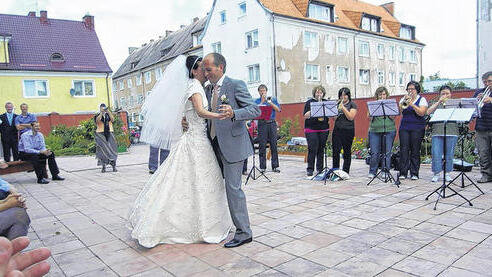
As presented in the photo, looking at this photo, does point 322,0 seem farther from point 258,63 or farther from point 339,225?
point 339,225

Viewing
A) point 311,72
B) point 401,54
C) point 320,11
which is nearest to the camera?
point 311,72

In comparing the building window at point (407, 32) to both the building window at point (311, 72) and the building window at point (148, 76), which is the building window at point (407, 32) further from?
the building window at point (148, 76)

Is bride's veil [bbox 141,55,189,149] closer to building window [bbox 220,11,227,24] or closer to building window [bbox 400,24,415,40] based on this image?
building window [bbox 220,11,227,24]

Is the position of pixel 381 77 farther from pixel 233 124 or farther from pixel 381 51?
pixel 233 124

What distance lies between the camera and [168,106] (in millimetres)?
4180

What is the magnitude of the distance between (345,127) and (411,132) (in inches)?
47.9

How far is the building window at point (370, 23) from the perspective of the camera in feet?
102

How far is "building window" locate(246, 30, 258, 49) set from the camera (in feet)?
83.7

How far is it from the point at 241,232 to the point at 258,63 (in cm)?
2260

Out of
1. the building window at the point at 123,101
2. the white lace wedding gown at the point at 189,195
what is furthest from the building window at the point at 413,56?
the white lace wedding gown at the point at 189,195

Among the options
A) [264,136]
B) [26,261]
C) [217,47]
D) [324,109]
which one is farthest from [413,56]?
[26,261]

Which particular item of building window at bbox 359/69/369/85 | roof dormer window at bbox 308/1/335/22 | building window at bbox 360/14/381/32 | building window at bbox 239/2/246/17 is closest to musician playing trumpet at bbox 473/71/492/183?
building window at bbox 239/2/246/17

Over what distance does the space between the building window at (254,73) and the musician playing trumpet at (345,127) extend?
18.8m

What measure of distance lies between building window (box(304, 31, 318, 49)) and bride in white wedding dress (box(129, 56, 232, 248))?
23.7 m
